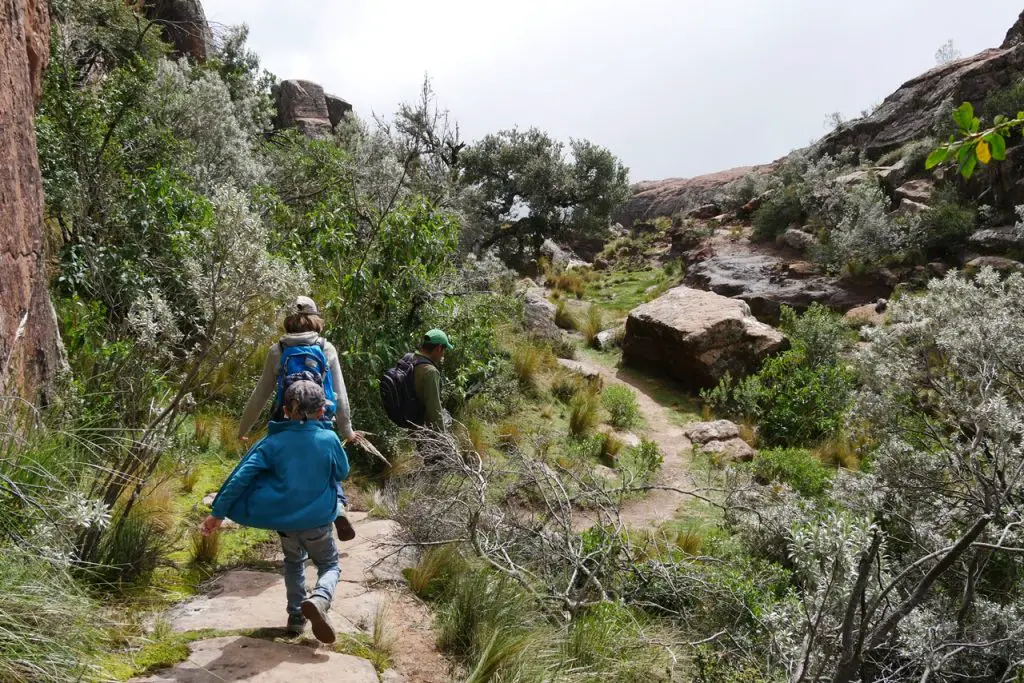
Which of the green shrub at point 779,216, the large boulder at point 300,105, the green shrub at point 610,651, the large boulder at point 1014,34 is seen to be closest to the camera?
the green shrub at point 610,651

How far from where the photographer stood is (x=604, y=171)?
77.4 ft

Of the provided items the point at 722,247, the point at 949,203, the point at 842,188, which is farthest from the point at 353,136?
the point at 949,203

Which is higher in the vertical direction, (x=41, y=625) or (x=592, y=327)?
(x=592, y=327)

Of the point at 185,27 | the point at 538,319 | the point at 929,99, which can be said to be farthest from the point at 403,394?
the point at 929,99

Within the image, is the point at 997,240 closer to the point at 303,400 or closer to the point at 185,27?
the point at 303,400

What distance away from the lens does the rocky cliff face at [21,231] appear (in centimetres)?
385

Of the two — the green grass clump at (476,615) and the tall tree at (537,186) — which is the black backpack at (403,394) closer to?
the green grass clump at (476,615)

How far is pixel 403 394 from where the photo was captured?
561 cm

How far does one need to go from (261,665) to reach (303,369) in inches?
54.4

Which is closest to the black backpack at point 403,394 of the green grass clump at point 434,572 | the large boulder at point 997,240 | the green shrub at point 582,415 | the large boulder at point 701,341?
the green grass clump at point 434,572

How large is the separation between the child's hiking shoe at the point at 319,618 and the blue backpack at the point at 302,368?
2.97 ft

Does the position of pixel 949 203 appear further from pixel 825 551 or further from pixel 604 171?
pixel 825 551

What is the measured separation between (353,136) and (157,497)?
1847 centimetres

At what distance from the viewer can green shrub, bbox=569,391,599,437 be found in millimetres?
8984
